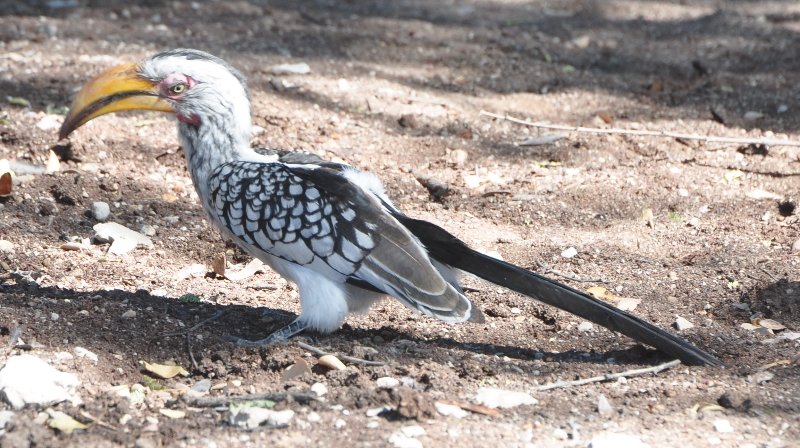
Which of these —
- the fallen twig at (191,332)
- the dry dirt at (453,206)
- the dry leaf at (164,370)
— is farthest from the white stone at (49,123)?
the dry leaf at (164,370)

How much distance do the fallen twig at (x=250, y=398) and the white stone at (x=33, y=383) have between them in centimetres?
36

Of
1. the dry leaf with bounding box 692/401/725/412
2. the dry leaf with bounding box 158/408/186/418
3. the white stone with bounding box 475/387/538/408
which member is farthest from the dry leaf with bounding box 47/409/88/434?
the dry leaf with bounding box 692/401/725/412

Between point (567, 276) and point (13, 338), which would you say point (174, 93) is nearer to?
point (13, 338)

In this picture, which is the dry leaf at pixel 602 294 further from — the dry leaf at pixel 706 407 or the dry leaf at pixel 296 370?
the dry leaf at pixel 296 370

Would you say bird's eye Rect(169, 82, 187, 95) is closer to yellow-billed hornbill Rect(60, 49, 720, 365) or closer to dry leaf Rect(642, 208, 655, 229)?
yellow-billed hornbill Rect(60, 49, 720, 365)

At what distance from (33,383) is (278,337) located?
92cm

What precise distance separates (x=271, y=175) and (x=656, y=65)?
436 centimetres

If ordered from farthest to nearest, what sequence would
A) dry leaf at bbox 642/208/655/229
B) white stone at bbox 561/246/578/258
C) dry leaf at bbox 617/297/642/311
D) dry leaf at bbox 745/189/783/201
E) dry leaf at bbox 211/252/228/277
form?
dry leaf at bbox 745/189/783/201 < dry leaf at bbox 642/208/655/229 < white stone at bbox 561/246/578/258 < dry leaf at bbox 211/252/228/277 < dry leaf at bbox 617/297/642/311

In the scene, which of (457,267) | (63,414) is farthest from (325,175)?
(63,414)

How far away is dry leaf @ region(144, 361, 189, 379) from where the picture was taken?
11.5 ft

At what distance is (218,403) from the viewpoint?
10.7ft

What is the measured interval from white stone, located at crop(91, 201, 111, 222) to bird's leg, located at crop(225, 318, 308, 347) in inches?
50.7

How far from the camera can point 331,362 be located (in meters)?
3.57

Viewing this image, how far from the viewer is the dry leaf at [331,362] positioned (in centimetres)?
356
